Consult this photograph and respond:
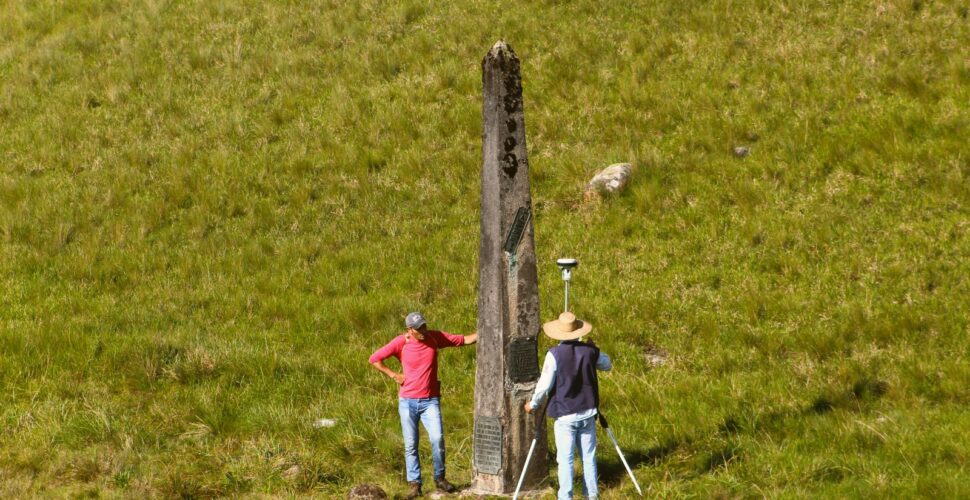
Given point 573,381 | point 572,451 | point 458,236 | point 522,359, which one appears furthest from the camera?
point 458,236

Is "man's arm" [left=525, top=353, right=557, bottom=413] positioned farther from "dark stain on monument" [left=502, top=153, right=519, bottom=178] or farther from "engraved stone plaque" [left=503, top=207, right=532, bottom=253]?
"dark stain on monument" [left=502, top=153, right=519, bottom=178]

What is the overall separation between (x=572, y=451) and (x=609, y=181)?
8830mm

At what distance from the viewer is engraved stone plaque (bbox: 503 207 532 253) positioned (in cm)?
915

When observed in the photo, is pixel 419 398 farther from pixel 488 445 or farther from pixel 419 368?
pixel 488 445

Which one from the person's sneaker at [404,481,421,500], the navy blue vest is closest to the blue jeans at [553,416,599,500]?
the navy blue vest

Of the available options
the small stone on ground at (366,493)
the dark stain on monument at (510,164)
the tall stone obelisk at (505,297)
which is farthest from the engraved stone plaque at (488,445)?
the dark stain on monument at (510,164)

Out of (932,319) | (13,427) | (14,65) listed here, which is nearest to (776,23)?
(932,319)

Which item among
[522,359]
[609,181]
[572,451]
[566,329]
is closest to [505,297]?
[522,359]

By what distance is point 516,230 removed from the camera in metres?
9.18

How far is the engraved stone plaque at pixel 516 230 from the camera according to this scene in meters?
9.15

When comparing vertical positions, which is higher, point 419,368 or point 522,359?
point 522,359

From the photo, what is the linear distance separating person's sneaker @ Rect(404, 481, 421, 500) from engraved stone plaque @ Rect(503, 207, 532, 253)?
2455mm

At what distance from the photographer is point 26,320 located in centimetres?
1441

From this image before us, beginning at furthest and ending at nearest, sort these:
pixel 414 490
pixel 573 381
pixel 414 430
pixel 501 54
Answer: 1. pixel 414 430
2. pixel 414 490
3. pixel 501 54
4. pixel 573 381
